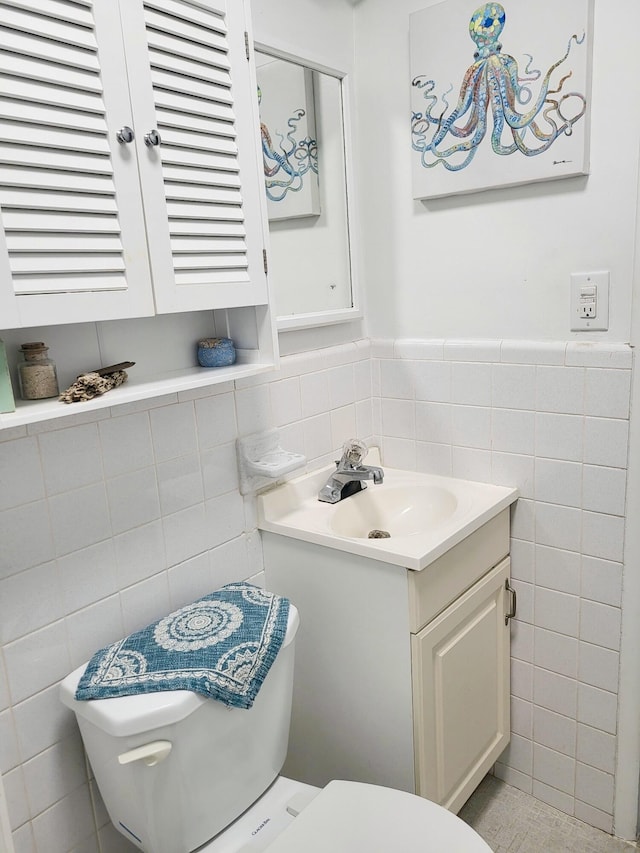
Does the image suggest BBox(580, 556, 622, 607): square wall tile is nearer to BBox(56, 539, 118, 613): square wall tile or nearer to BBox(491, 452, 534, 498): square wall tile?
BBox(491, 452, 534, 498): square wall tile

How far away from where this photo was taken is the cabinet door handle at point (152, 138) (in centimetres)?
107

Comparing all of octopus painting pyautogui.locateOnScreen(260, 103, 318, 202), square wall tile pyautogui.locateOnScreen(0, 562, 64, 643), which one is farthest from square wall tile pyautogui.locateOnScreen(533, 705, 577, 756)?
octopus painting pyautogui.locateOnScreen(260, 103, 318, 202)

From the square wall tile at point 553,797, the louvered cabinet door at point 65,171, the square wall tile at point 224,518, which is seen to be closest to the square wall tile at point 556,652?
the square wall tile at point 553,797

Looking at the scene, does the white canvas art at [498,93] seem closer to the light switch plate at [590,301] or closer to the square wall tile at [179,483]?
the light switch plate at [590,301]

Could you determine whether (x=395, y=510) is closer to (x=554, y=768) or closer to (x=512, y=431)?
(x=512, y=431)

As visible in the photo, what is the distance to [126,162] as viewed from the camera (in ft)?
3.43

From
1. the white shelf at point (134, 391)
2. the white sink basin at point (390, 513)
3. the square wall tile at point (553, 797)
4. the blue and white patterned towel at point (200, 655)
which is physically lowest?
the square wall tile at point (553, 797)

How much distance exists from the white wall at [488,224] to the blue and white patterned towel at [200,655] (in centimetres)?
90

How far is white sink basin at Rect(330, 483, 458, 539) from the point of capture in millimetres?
1662

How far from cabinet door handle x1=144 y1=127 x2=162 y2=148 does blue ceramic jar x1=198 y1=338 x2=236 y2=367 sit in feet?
1.37

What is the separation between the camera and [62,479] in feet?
3.86

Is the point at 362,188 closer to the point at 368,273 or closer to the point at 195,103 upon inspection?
the point at 368,273

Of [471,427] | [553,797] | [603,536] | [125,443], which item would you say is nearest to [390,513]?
[471,427]

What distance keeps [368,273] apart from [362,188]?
9.3 inches
